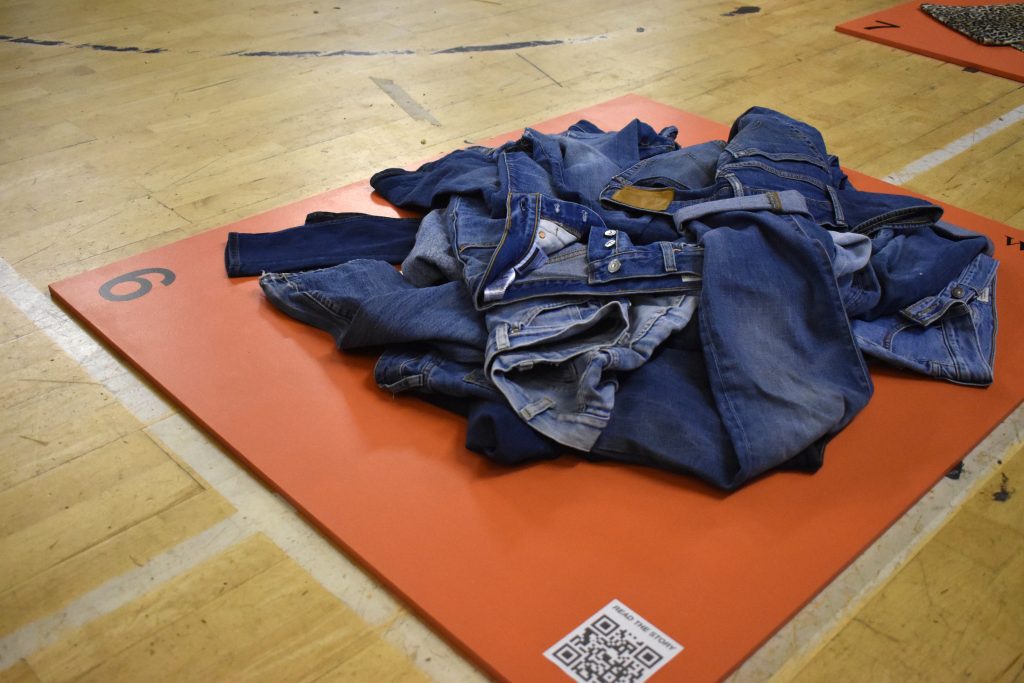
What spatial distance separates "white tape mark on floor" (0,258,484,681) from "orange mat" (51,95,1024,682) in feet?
0.12

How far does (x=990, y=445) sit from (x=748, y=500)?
64cm

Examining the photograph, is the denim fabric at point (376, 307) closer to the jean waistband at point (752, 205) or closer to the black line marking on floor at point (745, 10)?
the jean waistband at point (752, 205)

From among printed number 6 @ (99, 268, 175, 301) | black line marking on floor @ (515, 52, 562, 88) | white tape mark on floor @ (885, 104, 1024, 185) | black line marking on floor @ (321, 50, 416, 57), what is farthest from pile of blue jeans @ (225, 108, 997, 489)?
black line marking on floor @ (321, 50, 416, 57)

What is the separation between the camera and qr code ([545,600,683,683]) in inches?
67.0

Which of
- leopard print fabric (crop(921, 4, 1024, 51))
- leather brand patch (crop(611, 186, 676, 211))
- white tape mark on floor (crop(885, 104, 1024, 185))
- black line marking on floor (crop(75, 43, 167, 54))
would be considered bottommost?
black line marking on floor (crop(75, 43, 167, 54))

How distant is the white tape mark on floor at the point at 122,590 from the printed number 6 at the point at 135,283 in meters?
0.98

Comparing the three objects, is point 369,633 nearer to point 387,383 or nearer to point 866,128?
point 387,383

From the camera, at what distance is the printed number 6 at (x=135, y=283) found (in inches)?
109

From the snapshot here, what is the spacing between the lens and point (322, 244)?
286cm

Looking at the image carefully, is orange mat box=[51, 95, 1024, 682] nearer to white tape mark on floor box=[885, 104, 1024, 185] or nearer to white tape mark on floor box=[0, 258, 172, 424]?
white tape mark on floor box=[0, 258, 172, 424]

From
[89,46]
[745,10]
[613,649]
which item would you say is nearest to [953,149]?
[745,10]

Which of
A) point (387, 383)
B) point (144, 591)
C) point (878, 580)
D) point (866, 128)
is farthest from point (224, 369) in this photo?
point (866, 128)

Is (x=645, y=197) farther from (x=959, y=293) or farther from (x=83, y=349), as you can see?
(x=83, y=349)

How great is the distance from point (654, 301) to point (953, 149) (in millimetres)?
2068
